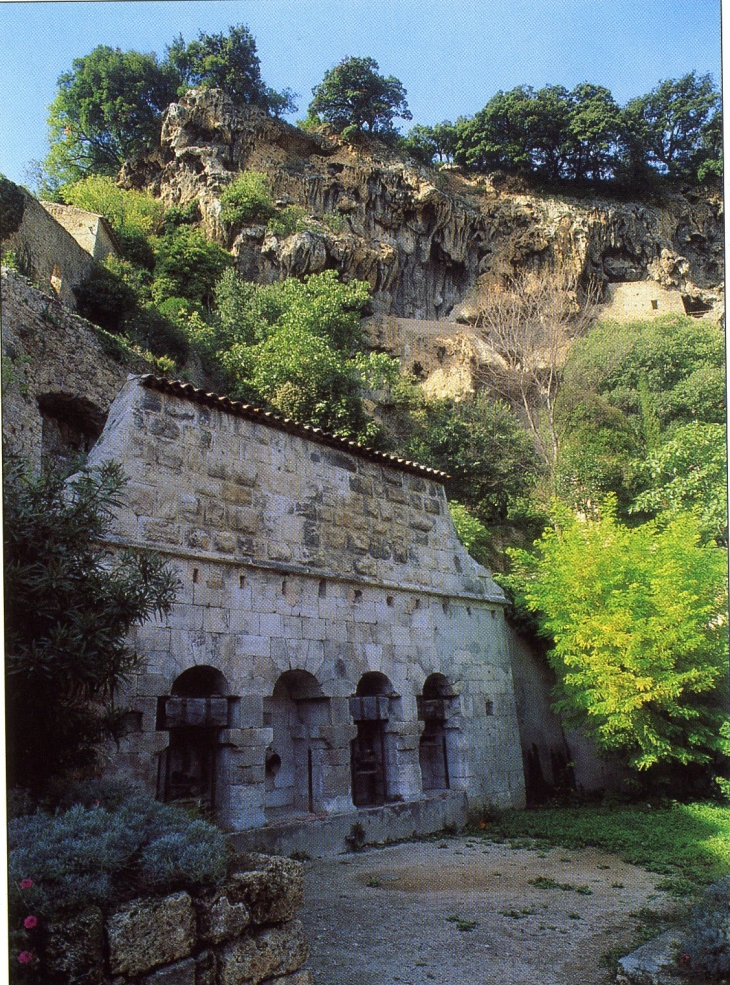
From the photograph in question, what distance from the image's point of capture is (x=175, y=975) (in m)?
3.85

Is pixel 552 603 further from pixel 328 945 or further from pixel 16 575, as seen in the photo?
pixel 16 575

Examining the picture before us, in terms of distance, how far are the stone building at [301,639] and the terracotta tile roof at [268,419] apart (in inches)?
1.3

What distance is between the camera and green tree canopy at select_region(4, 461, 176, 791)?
509 cm

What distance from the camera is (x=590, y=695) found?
467 inches

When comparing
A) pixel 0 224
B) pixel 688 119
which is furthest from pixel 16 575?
pixel 0 224

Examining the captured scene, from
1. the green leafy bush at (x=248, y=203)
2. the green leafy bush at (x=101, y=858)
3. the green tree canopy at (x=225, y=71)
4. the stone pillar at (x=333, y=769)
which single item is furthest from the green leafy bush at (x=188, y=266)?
the green leafy bush at (x=101, y=858)

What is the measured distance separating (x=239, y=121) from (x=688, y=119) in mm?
21085

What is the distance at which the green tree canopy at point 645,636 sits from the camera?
11117 millimetres

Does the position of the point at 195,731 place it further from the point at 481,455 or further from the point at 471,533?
the point at 481,455

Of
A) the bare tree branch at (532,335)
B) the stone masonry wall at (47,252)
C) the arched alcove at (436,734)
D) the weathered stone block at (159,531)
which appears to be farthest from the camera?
the bare tree branch at (532,335)

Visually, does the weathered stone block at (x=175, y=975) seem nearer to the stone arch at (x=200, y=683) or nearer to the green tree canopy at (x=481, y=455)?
the stone arch at (x=200, y=683)

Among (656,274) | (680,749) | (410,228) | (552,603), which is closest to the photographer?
(680,749)

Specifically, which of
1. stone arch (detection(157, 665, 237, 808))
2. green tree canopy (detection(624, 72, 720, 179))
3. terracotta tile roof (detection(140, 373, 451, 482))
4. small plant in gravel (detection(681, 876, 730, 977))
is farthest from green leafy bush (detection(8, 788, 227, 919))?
green tree canopy (detection(624, 72, 720, 179))

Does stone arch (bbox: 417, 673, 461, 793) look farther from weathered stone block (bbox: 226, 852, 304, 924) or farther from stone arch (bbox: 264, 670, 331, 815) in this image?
weathered stone block (bbox: 226, 852, 304, 924)
